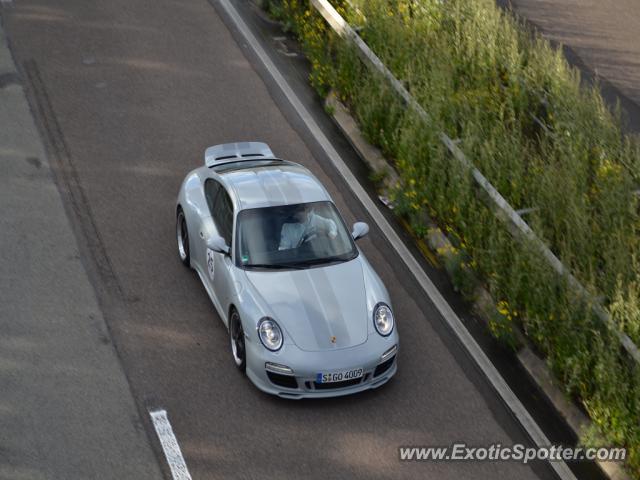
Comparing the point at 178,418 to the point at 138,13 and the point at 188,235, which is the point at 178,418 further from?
the point at 138,13

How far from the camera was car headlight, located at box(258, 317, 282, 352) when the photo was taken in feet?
33.6

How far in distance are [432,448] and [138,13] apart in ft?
35.9

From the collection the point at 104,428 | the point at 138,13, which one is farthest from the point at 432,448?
the point at 138,13

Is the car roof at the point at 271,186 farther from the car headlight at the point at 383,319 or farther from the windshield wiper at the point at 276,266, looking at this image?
the car headlight at the point at 383,319

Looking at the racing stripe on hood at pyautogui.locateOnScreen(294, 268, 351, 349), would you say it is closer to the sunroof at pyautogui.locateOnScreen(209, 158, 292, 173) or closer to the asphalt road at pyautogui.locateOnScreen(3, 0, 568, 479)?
the asphalt road at pyautogui.locateOnScreen(3, 0, 568, 479)

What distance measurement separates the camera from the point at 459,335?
458 inches

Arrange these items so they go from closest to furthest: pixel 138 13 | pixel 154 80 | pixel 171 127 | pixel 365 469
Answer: pixel 365 469 → pixel 171 127 → pixel 154 80 → pixel 138 13

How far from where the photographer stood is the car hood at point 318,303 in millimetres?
10328

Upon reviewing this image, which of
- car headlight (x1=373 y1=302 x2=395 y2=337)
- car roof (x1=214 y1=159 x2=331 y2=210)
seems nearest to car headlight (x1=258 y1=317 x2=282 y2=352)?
car headlight (x1=373 y1=302 x2=395 y2=337)

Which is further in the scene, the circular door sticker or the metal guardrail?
the circular door sticker

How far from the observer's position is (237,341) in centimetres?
1079

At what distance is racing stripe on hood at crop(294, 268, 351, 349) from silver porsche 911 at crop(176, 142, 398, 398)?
10 mm

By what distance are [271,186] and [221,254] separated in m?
1.04

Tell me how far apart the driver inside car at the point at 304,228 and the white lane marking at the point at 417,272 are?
1.66 metres
